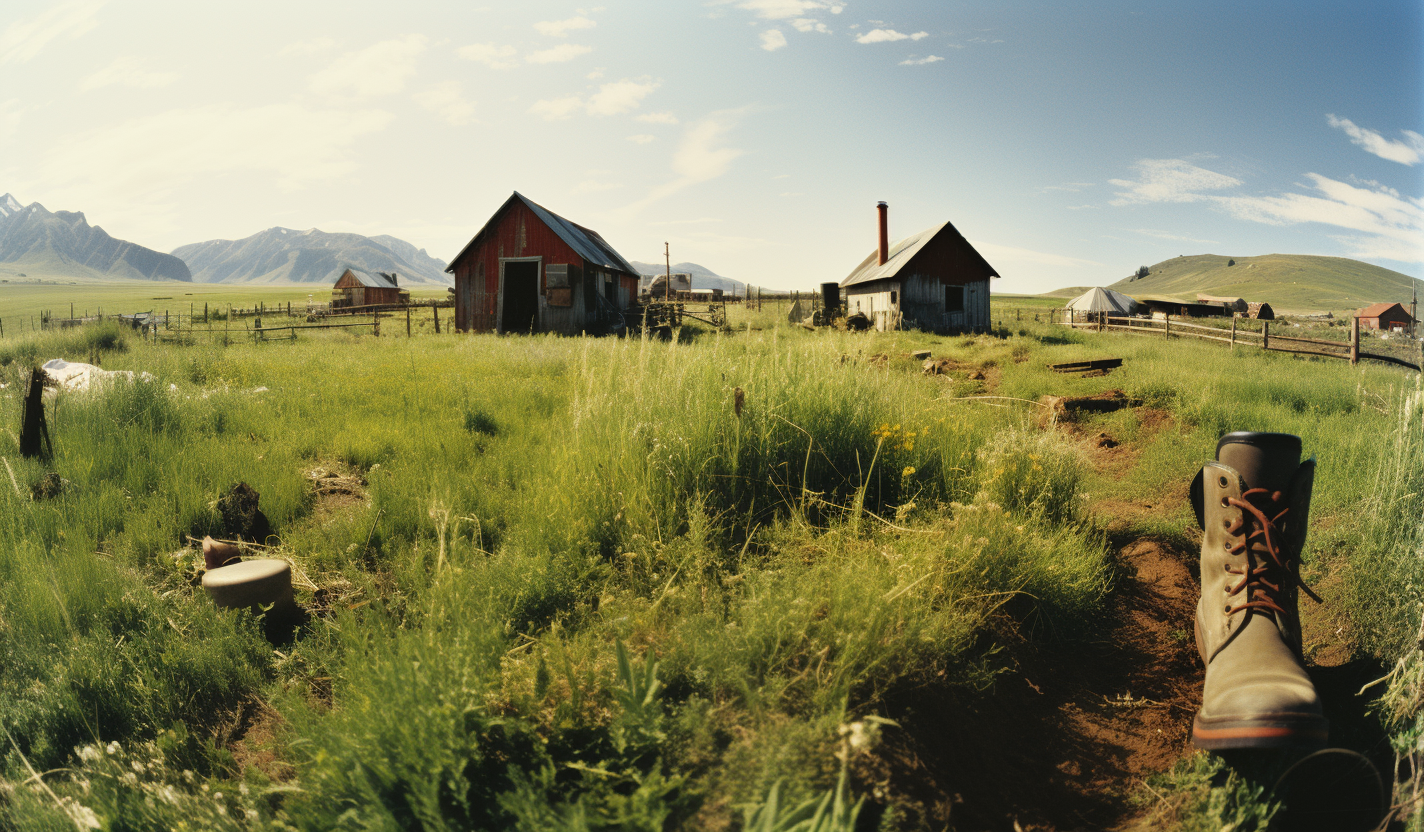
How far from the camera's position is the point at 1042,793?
209 centimetres


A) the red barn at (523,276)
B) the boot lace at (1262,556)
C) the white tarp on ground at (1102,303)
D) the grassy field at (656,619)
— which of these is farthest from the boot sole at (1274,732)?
the white tarp on ground at (1102,303)

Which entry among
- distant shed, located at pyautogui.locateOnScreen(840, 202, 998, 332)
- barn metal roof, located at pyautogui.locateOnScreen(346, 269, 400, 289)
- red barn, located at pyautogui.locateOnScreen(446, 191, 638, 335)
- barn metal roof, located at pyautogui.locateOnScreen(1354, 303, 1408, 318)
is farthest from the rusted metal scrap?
barn metal roof, located at pyautogui.locateOnScreen(1354, 303, 1408, 318)

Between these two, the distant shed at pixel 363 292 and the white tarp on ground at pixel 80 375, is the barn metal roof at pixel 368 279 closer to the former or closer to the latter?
the distant shed at pixel 363 292

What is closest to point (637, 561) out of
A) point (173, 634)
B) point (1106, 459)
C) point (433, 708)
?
point (433, 708)

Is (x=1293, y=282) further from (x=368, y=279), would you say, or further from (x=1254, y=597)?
(x=1254, y=597)

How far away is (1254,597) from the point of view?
241 cm

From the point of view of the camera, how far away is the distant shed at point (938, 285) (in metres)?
24.1

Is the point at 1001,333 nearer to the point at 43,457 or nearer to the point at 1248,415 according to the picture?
the point at 1248,415

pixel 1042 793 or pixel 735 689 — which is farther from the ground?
pixel 735 689

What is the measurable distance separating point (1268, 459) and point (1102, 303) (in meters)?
52.6

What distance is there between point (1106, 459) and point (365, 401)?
8298mm

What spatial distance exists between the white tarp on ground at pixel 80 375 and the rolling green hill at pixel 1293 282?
13903 centimetres

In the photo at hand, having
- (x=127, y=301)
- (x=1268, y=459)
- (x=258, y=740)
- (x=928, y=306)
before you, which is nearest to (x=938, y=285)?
(x=928, y=306)

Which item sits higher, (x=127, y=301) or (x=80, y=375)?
(x=127, y=301)
